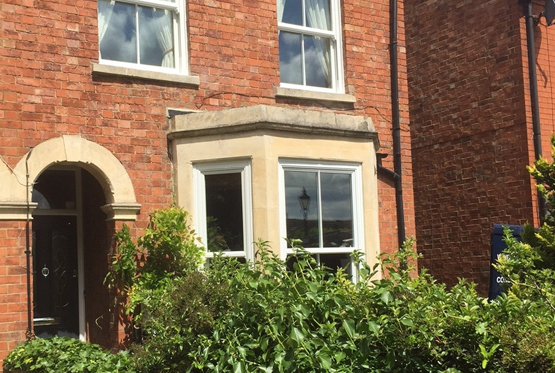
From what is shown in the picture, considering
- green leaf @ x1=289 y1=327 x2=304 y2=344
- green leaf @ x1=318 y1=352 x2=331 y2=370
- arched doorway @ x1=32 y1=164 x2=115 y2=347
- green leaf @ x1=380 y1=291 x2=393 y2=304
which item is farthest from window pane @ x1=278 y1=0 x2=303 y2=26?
green leaf @ x1=318 y1=352 x2=331 y2=370

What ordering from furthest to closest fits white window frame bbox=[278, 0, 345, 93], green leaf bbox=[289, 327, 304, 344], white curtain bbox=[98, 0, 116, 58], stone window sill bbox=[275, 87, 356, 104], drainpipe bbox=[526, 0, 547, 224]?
drainpipe bbox=[526, 0, 547, 224] < white window frame bbox=[278, 0, 345, 93] < stone window sill bbox=[275, 87, 356, 104] < white curtain bbox=[98, 0, 116, 58] < green leaf bbox=[289, 327, 304, 344]

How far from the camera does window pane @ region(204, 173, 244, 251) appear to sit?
896 centimetres

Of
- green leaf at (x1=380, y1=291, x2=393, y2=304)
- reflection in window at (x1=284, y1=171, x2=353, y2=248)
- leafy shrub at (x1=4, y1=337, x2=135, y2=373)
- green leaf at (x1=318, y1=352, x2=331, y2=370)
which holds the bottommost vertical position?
leafy shrub at (x1=4, y1=337, x2=135, y2=373)

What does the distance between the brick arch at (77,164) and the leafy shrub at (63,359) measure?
139 cm

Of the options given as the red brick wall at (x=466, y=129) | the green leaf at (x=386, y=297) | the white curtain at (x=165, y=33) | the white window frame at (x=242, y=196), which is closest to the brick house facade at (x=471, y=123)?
the red brick wall at (x=466, y=129)

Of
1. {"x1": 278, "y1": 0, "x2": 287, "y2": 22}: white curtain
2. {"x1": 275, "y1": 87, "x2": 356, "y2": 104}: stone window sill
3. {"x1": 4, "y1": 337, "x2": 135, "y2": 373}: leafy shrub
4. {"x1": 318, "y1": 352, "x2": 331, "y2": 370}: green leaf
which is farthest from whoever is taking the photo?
{"x1": 278, "y1": 0, "x2": 287, "y2": 22}: white curtain

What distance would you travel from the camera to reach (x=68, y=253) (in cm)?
974

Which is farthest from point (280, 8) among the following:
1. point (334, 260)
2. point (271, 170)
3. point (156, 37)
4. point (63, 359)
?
point (63, 359)

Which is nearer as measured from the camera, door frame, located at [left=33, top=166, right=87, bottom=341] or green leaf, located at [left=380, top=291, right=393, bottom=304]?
green leaf, located at [left=380, top=291, right=393, bottom=304]

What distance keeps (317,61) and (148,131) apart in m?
2.82

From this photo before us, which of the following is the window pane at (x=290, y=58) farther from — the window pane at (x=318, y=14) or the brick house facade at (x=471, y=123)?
the brick house facade at (x=471, y=123)

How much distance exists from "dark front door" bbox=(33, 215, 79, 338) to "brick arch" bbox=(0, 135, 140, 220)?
1219 mm

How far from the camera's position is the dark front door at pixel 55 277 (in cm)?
952

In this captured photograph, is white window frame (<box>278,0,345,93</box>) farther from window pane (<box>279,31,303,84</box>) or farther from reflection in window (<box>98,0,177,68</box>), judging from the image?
reflection in window (<box>98,0,177,68</box>)
